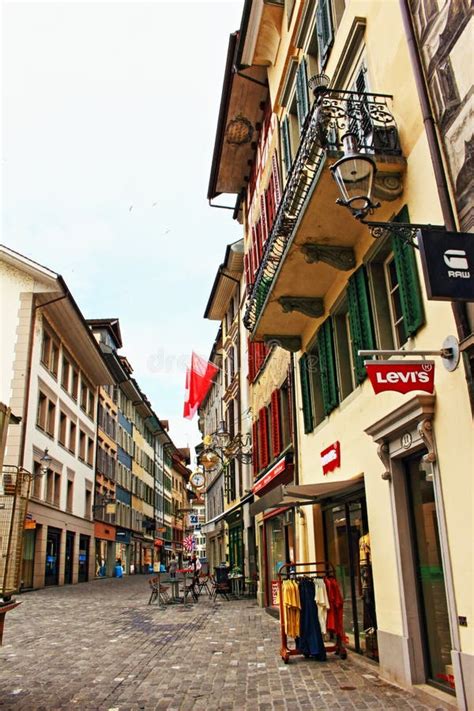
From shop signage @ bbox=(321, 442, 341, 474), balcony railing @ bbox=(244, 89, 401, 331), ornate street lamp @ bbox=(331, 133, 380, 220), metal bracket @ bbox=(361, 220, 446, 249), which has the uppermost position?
balcony railing @ bbox=(244, 89, 401, 331)

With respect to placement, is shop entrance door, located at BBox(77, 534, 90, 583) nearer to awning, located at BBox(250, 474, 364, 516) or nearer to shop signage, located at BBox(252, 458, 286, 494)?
shop signage, located at BBox(252, 458, 286, 494)

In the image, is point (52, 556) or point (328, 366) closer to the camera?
point (328, 366)

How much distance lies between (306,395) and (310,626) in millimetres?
4663

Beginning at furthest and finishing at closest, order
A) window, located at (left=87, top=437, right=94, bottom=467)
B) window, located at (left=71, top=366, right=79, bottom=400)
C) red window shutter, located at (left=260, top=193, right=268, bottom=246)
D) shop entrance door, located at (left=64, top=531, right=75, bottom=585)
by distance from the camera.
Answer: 1. window, located at (left=87, top=437, right=94, bottom=467)
2. window, located at (left=71, top=366, right=79, bottom=400)
3. shop entrance door, located at (left=64, top=531, right=75, bottom=585)
4. red window shutter, located at (left=260, top=193, right=268, bottom=246)

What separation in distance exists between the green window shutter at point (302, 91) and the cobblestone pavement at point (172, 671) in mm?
9242

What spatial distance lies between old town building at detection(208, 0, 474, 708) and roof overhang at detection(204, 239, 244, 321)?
40.3 ft

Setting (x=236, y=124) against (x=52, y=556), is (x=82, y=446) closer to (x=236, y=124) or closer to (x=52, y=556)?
(x=52, y=556)

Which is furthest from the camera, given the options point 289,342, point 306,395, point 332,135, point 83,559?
point 83,559

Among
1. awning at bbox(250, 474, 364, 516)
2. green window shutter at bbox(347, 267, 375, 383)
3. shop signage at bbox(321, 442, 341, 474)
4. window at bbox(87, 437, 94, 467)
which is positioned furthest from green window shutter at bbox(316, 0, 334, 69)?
window at bbox(87, 437, 94, 467)

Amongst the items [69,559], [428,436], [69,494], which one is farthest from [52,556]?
[428,436]

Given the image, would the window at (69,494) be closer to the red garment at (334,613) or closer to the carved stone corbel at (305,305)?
the carved stone corbel at (305,305)

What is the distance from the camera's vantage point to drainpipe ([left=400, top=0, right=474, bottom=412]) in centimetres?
591

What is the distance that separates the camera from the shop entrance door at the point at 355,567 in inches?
347

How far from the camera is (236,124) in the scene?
1808 centimetres
